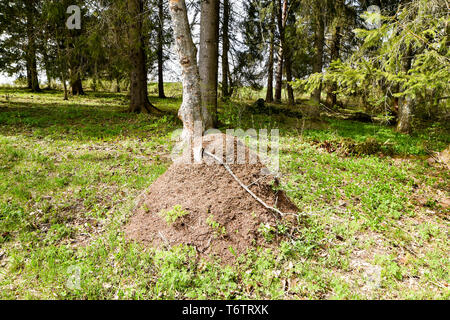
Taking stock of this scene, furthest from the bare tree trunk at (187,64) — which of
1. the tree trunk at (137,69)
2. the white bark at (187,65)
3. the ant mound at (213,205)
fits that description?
the tree trunk at (137,69)

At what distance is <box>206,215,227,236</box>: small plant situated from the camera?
10.2 ft

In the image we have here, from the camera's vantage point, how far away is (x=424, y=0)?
423 cm

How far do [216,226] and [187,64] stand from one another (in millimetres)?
2840

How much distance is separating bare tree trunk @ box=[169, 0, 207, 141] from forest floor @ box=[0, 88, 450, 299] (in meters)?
1.57

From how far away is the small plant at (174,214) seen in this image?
3.24 meters

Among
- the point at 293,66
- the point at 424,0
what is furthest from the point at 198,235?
the point at 293,66

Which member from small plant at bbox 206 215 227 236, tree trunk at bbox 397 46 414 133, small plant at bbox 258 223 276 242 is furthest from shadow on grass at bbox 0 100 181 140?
tree trunk at bbox 397 46 414 133

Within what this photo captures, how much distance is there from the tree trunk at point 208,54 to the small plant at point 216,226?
14.9 feet

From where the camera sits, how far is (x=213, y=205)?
3.38 m

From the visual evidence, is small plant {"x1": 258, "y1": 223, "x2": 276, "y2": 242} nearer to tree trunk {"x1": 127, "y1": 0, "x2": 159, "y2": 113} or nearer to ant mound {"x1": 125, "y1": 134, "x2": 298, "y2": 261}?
ant mound {"x1": 125, "y1": 134, "x2": 298, "y2": 261}

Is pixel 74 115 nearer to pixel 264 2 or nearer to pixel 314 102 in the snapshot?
pixel 314 102

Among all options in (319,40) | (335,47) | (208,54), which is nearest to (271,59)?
(335,47)
